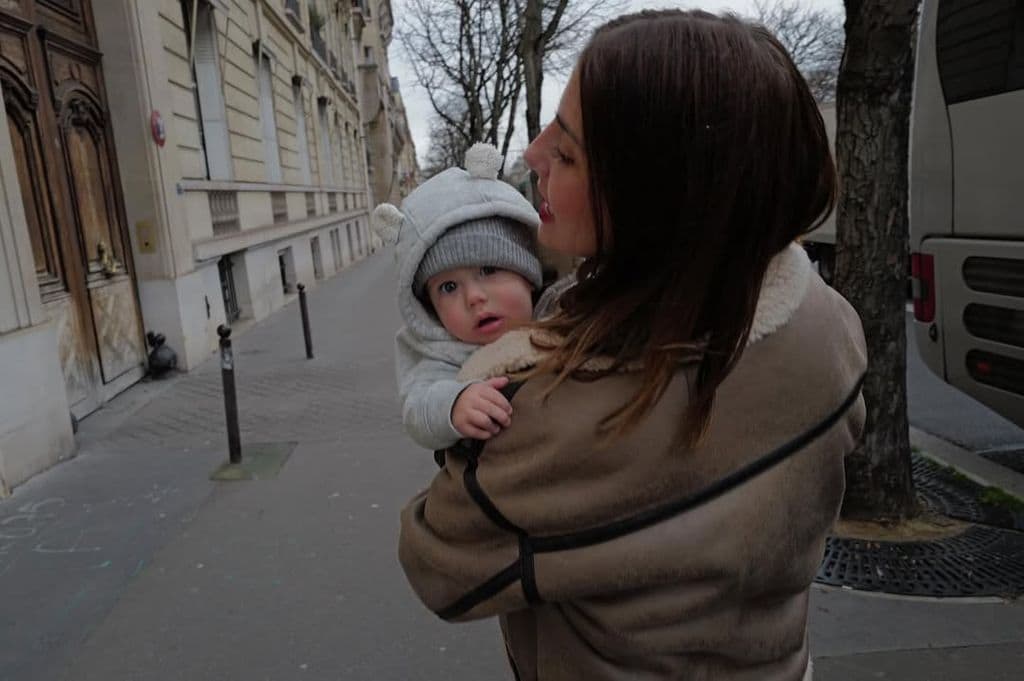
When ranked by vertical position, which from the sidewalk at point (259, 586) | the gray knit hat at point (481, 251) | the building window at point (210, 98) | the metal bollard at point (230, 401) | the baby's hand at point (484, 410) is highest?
the building window at point (210, 98)

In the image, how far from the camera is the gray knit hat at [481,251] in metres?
1.35

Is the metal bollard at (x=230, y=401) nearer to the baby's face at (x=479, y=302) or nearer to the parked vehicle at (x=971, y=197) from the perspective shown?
the baby's face at (x=479, y=302)

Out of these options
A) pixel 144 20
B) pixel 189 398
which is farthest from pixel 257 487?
pixel 144 20

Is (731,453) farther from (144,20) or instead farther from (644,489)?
(144,20)

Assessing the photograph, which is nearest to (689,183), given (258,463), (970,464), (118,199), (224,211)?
(970,464)

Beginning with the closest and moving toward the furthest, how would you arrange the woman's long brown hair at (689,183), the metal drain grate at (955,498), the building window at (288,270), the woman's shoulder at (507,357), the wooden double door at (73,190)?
the woman's long brown hair at (689,183) → the woman's shoulder at (507,357) → the metal drain grate at (955,498) → the wooden double door at (73,190) → the building window at (288,270)

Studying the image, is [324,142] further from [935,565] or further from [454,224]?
[454,224]

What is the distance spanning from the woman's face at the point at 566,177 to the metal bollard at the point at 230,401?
4.83 m

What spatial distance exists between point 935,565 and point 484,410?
340 cm

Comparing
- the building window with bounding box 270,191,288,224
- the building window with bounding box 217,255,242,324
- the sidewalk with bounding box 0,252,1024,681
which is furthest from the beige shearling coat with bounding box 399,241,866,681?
the building window with bounding box 270,191,288,224

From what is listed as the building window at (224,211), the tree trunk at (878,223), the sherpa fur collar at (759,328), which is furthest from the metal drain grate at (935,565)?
the building window at (224,211)

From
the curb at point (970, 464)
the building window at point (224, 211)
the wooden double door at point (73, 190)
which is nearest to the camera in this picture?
the curb at point (970, 464)

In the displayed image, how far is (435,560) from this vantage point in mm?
1074

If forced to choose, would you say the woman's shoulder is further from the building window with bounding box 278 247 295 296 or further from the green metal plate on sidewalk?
the building window with bounding box 278 247 295 296
